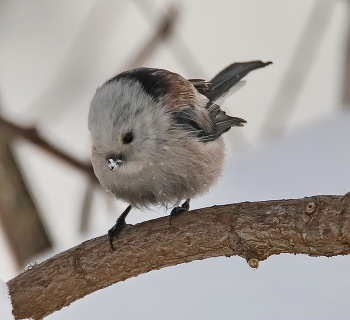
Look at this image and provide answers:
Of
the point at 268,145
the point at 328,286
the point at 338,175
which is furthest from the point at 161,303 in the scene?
the point at 268,145

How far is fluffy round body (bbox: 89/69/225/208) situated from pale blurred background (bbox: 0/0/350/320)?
0.62 m

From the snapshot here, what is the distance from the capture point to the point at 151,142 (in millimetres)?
1639

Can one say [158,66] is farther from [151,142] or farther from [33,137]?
[151,142]

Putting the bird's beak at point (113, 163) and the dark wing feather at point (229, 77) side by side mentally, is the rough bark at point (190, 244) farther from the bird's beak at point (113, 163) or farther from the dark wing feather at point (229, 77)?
the dark wing feather at point (229, 77)

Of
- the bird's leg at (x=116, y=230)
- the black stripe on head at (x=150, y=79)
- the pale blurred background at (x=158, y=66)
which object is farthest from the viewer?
the pale blurred background at (x=158, y=66)

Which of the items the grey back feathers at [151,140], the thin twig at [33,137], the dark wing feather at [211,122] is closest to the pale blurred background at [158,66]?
the thin twig at [33,137]

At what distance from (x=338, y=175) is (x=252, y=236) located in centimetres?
100

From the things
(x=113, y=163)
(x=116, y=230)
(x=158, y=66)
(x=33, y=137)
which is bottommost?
(x=116, y=230)

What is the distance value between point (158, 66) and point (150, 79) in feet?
7.66

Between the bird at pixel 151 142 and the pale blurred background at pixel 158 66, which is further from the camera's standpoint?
the pale blurred background at pixel 158 66

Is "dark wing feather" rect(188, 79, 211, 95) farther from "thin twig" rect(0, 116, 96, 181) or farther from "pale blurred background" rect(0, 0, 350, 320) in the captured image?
"thin twig" rect(0, 116, 96, 181)

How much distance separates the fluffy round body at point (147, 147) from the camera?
5.13 feet

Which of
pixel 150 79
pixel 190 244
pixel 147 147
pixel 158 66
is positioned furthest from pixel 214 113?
pixel 158 66

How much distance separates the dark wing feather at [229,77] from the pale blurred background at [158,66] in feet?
1.47
